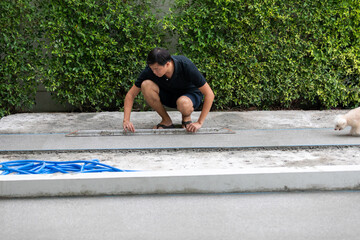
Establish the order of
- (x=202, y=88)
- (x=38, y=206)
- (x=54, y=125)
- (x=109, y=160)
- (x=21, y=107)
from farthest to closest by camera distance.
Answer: (x=21, y=107) → (x=54, y=125) → (x=202, y=88) → (x=109, y=160) → (x=38, y=206)

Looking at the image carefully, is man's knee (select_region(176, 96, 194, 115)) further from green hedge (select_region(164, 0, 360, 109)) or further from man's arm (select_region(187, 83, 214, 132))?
green hedge (select_region(164, 0, 360, 109))

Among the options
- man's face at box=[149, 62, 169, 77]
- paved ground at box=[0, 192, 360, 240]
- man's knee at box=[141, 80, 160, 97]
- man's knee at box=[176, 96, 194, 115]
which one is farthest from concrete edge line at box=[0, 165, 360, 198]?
man's knee at box=[141, 80, 160, 97]

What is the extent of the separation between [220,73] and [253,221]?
13.8ft

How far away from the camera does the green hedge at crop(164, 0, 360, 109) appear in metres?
6.39

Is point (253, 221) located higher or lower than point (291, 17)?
lower

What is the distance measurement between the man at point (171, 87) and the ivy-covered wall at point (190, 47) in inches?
58.1

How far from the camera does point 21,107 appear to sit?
21.7 ft

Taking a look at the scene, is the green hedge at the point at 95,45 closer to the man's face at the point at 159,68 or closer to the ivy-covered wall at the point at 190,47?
the ivy-covered wall at the point at 190,47

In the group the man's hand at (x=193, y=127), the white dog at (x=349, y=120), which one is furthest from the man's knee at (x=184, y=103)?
the white dog at (x=349, y=120)

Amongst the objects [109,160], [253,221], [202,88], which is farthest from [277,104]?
[253,221]

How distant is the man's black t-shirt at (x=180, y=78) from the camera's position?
4613 millimetres

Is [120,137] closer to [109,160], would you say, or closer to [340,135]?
[109,160]

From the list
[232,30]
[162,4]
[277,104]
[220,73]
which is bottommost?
[277,104]

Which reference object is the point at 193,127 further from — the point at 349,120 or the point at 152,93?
the point at 349,120
